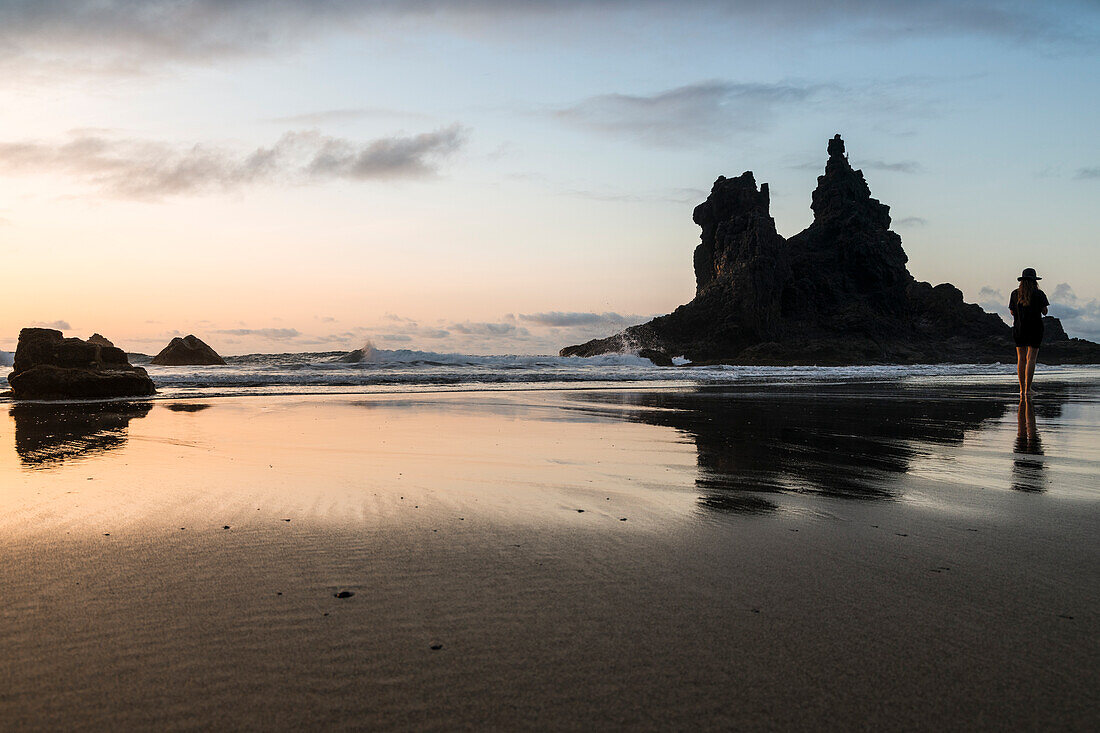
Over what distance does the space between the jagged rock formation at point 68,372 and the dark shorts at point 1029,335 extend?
1930 cm

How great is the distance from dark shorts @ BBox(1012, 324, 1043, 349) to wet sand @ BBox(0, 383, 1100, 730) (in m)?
7.67

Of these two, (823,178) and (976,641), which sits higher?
(823,178)

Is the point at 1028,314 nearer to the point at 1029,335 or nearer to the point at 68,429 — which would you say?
the point at 1029,335

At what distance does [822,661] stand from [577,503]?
2.38 m

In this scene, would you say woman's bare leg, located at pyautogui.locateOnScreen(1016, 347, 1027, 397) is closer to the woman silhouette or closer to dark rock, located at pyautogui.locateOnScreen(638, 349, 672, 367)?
the woman silhouette

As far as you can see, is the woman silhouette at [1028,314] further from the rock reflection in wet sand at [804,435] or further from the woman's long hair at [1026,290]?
the rock reflection in wet sand at [804,435]

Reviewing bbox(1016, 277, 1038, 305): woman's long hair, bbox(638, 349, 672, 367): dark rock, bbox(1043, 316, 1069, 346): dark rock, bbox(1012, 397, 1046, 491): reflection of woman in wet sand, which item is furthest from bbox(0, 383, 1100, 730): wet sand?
bbox(1043, 316, 1069, 346): dark rock

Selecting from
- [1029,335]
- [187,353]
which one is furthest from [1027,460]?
[187,353]

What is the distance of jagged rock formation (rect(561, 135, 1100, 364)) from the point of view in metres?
92.1

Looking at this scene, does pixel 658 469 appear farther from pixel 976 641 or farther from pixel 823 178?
pixel 823 178

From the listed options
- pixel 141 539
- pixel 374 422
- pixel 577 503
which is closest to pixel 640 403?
pixel 374 422

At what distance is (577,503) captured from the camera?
13.8 ft

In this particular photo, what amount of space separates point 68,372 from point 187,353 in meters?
42.1

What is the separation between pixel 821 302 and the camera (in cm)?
10244
